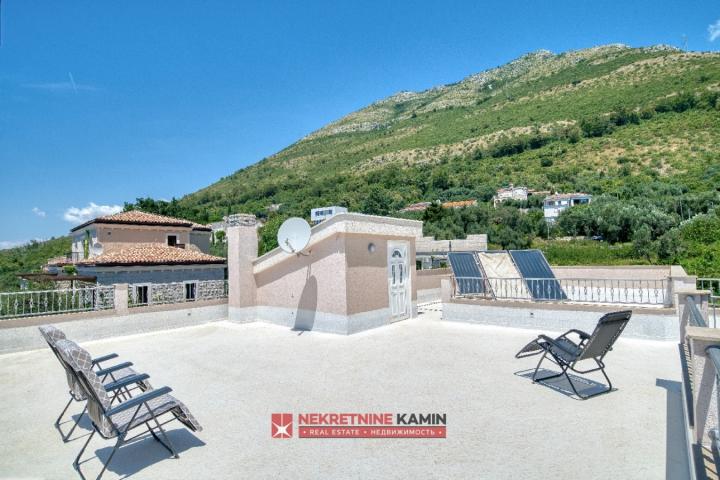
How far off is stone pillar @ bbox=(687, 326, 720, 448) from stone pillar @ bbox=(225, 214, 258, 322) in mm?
10477

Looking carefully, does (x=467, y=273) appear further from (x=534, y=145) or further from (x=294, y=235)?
(x=534, y=145)

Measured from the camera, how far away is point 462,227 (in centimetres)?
3878

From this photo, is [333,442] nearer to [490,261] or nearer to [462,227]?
[490,261]

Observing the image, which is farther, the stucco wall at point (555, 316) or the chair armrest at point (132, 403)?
the stucco wall at point (555, 316)

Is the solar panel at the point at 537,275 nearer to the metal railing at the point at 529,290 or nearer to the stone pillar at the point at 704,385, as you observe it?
the metal railing at the point at 529,290

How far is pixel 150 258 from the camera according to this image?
18234 mm

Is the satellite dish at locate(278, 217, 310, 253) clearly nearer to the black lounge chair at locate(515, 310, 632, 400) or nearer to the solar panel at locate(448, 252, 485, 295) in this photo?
→ the solar panel at locate(448, 252, 485, 295)

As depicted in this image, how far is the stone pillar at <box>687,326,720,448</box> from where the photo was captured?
10.3 ft

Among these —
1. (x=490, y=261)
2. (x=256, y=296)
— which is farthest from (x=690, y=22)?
(x=256, y=296)

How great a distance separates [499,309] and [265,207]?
2085 inches

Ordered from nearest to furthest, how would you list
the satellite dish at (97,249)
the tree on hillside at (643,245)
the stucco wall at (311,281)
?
the stucco wall at (311,281)
the satellite dish at (97,249)
the tree on hillside at (643,245)

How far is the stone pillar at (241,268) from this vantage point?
11.8 m

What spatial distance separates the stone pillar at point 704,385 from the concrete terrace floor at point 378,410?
361 millimetres

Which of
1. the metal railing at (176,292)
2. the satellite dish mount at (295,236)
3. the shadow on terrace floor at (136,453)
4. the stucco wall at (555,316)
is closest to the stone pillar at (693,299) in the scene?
the stucco wall at (555,316)
